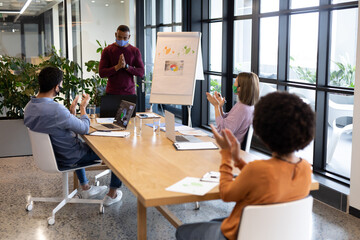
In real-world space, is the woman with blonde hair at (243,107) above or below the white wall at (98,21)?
below

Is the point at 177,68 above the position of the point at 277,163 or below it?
above

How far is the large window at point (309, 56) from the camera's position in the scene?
179 inches

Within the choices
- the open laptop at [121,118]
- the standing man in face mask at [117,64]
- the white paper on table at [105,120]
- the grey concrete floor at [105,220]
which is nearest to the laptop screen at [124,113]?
the open laptop at [121,118]

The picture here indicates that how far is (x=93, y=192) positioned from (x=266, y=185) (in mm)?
2936

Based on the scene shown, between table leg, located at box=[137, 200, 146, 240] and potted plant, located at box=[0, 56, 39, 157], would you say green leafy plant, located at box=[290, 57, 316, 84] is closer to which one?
table leg, located at box=[137, 200, 146, 240]

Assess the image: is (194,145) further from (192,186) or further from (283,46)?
(283,46)

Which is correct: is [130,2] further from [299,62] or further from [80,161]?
[80,161]

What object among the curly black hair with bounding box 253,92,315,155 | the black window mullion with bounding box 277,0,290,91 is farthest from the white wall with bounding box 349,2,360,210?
the curly black hair with bounding box 253,92,315,155

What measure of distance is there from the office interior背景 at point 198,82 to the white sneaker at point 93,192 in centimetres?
15

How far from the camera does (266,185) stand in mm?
→ 2047

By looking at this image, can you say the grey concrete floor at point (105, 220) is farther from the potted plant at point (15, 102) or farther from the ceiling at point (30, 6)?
the ceiling at point (30, 6)

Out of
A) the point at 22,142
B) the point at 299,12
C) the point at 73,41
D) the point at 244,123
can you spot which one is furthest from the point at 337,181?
the point at 73,41

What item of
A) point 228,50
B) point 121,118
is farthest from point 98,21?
point 121,118

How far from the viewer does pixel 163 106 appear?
8.52m
